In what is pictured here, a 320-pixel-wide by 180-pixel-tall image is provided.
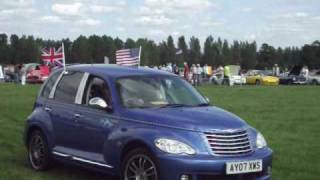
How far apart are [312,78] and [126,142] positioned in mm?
56565

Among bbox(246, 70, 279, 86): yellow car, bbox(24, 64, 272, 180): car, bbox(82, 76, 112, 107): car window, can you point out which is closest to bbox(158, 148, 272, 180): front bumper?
bbox(24, 64, 272, 180): car

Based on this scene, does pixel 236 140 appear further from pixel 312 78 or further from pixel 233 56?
pixel 233 56

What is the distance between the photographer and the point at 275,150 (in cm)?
1241

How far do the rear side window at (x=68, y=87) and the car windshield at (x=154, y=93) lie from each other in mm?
912

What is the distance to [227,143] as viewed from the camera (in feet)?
25.9

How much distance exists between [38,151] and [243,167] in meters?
3.84

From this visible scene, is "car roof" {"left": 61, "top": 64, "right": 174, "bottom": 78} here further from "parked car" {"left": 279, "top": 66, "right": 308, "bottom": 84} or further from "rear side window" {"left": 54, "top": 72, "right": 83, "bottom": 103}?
"parked car" {"left": 279, "top": 66, "right": 308, "bottom": 84}

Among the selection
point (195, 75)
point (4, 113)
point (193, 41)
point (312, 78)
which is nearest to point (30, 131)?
point (4, 113)

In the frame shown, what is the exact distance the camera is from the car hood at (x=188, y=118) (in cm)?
794

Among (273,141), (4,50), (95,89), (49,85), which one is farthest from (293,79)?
(4,50)

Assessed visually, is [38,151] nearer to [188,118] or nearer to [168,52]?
[188,118]

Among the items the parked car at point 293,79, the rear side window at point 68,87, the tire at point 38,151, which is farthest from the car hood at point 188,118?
the parked car at point 293,79

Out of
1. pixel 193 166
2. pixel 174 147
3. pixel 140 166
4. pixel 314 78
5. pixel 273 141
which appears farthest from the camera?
pixel 314 78

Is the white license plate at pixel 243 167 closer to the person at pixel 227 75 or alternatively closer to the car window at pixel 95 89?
the car window at pixel 95 89
